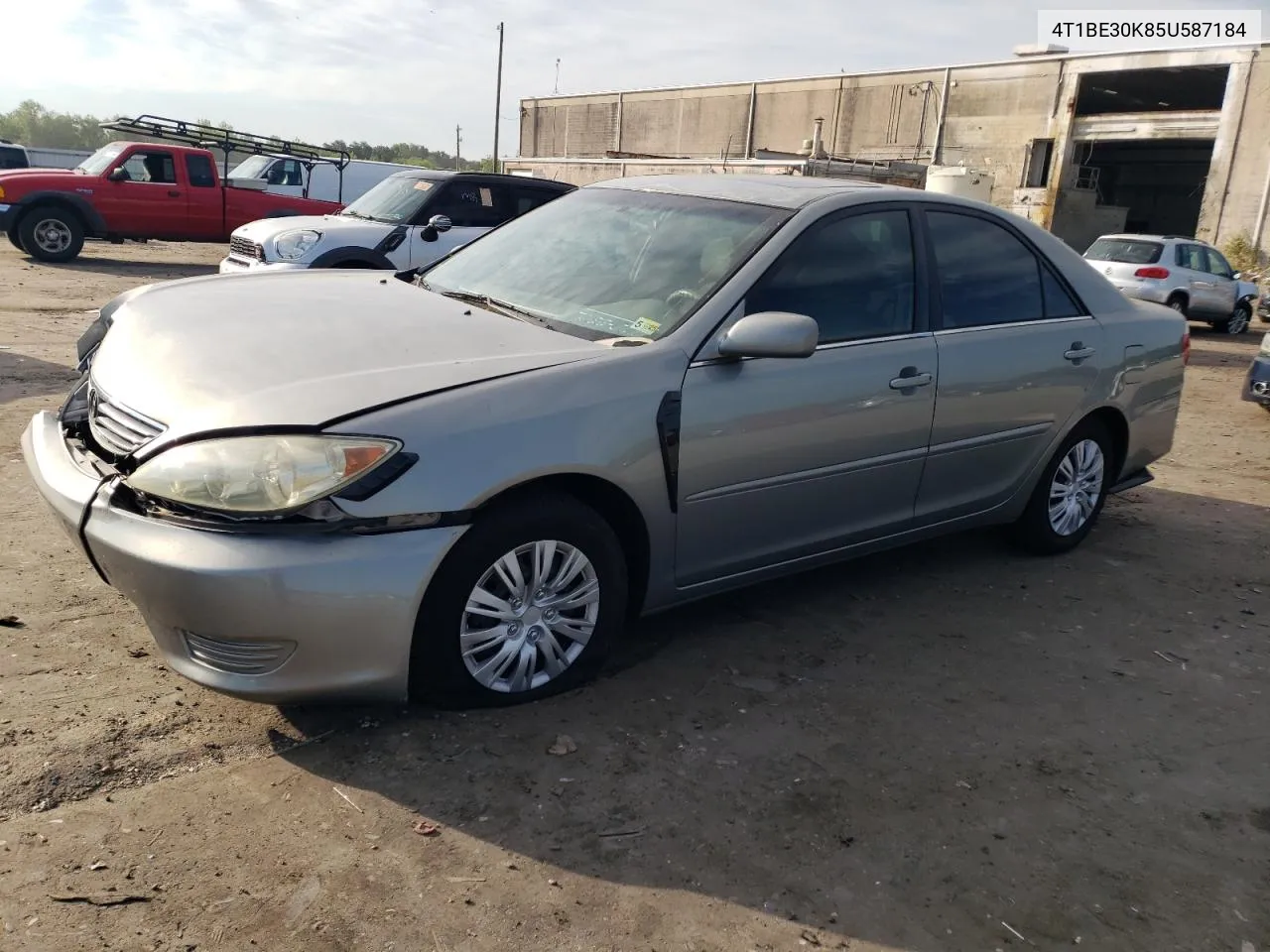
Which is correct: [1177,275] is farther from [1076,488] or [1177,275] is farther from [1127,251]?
[1076,488]

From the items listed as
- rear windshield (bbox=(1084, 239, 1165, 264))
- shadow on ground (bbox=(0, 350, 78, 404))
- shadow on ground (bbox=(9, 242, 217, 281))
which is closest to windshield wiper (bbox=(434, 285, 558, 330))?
shadow on ground (bbox=(0, 350, 78, 404))

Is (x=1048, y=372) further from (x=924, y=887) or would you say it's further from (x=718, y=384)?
(x=924, y=887)

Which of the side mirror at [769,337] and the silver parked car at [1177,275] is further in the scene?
the silver parked car at [1177,275]

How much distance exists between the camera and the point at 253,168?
18.4m

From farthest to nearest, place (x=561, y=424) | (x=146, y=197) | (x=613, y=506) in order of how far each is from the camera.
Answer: (x=146, y=197)
(x=613, y=506)
(x=561, y=424)

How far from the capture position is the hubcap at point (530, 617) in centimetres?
301

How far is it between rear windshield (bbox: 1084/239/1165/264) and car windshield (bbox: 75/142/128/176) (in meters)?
16.6

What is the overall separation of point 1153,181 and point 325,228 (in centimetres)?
3615

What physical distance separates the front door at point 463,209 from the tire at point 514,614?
26.0ft

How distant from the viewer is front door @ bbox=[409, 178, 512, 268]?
10664 mm

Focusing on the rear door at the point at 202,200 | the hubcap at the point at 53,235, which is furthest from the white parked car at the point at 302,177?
the hubcap at the point at 53,235

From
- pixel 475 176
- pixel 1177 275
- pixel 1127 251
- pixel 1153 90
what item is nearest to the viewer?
pixel 475 176

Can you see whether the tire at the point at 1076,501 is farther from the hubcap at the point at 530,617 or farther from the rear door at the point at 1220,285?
the rear door at the point at 1220,285

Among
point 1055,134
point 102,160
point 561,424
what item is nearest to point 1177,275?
point 1055,134
